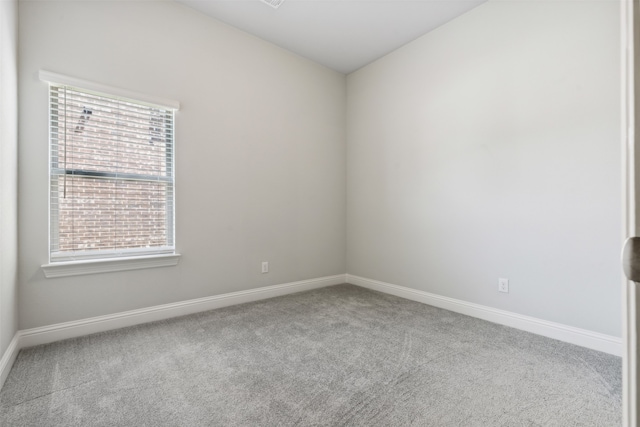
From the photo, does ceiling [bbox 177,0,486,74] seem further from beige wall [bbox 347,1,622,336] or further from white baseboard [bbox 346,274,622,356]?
white baseboard [bbox 346,274,622,356]

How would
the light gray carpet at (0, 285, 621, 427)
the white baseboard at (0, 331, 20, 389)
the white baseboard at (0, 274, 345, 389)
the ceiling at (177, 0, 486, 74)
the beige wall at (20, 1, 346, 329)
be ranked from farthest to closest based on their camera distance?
the ceiling at (177, 0, 486, 74)
the beige wall at (20, 1, 346, 329)
the white baseboard at (0, 274, 345, 389)
the white baseboard at (0, 331, 20, 389)
the light gray carpet at (0, 285, 621, 427)

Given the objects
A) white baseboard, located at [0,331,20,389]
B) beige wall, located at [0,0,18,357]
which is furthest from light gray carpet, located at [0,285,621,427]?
beige wall, located at [0,0,18,357]

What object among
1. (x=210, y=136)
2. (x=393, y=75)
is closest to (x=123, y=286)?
(x=210, y=136)

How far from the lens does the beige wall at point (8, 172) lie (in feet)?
5.40

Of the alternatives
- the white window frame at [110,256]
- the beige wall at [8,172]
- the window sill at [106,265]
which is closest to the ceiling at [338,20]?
the white window frame at [110,256]

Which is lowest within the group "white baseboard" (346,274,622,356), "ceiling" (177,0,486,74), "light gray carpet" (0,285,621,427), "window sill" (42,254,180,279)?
"light gray carpet" (0,285,621,427)

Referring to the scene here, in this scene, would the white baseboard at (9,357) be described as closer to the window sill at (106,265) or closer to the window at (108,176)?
the window sill at (106,265)

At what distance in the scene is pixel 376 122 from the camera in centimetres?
360

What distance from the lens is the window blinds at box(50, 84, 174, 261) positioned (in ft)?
7.20

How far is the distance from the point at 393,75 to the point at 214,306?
3.07m

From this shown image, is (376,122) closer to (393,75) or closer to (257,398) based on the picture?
(393,75)

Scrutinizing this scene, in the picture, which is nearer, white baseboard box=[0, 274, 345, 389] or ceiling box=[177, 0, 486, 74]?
white baseboard box=[0, 274, 345, 389]

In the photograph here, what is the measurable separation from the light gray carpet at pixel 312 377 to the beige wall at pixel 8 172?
1.14 feet

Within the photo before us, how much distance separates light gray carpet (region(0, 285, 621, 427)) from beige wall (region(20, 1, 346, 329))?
43 centimetres
